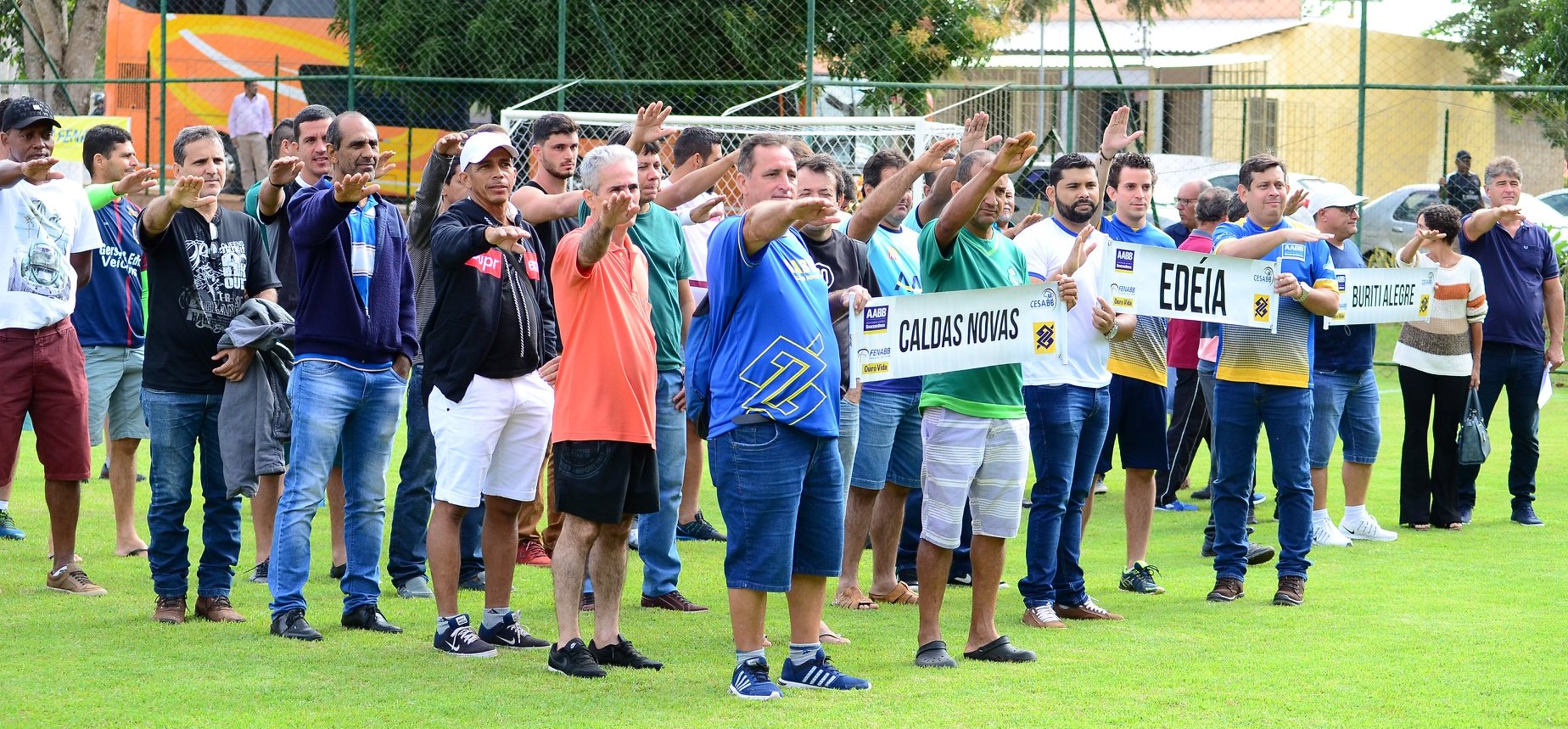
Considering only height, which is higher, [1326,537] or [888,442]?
[888,442]

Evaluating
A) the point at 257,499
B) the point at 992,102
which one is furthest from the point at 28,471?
the point at 992,102

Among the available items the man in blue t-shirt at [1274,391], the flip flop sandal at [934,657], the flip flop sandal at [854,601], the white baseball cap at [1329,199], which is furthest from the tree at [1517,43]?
the flip flop sandal at [934,657]

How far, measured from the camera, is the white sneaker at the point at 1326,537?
9125 millimetres

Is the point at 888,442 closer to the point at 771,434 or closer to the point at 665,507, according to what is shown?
the point at 665,507

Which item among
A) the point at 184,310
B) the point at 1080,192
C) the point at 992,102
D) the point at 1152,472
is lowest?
the point at 1152,472

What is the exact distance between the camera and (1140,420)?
762 cm

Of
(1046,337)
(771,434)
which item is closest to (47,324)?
(771,434)

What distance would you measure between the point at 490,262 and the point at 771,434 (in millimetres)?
1343

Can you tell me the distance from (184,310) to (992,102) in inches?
514

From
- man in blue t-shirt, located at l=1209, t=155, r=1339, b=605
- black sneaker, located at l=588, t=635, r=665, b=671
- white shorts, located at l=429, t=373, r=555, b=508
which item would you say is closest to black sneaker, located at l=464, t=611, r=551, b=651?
black sneaker, located at l=588, t=635, r=665, b=671

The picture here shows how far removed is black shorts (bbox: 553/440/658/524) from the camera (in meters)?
5.73

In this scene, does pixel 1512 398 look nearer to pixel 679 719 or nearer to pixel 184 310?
pixel 679 719

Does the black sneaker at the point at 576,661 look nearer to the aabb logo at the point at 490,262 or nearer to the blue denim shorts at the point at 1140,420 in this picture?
the aabb logo at the point at 490,262

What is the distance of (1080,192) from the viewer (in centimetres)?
700
